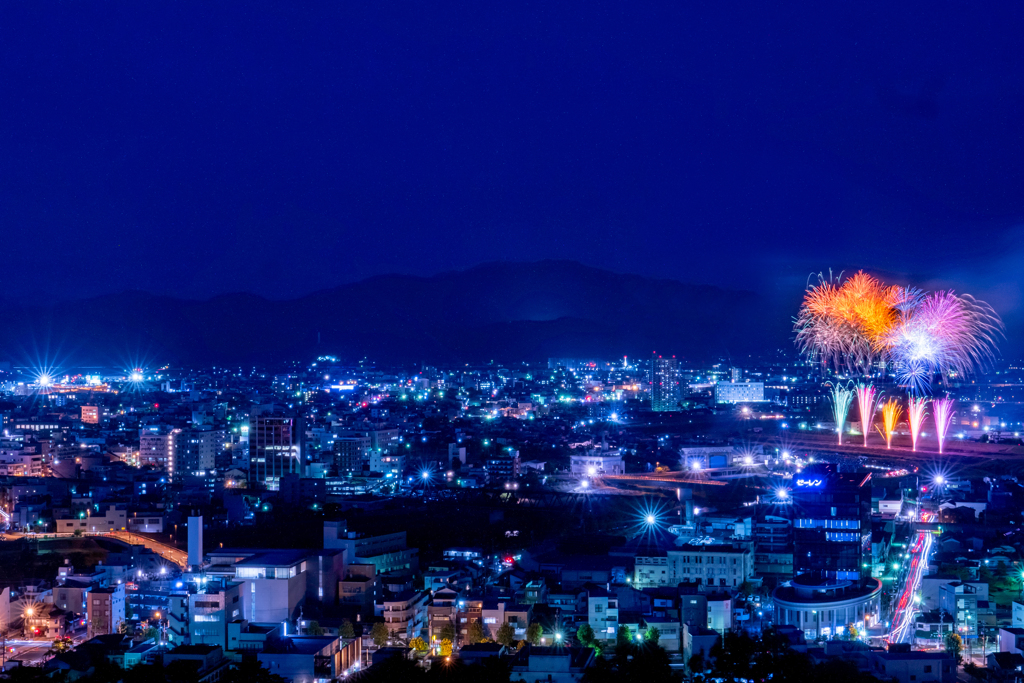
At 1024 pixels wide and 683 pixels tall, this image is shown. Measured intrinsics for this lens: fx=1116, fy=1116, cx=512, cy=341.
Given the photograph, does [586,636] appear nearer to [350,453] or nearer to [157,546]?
[157,546]

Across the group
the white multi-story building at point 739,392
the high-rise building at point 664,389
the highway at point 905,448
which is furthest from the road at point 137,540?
the white multi-story building at point 739,392

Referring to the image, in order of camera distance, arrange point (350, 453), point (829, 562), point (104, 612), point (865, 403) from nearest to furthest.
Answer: point (104, 612)
point (829, 562)
point (350, 453)
point (865, 403)

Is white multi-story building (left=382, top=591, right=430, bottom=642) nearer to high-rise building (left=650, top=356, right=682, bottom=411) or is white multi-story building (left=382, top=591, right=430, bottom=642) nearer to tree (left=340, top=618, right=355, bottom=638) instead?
tree (left=340, top=618, right=355, bottom=638)

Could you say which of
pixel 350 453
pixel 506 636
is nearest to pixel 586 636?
pixel 506 636

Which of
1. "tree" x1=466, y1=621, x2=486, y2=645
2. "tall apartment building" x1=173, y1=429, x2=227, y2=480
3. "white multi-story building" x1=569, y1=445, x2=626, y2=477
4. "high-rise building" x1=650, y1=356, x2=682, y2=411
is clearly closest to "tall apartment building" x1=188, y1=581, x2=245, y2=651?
"tree" x1=466, y1=621, x2=486, y2=645

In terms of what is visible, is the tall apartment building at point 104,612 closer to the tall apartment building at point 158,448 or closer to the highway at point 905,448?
the tall apartment building at point 158,448

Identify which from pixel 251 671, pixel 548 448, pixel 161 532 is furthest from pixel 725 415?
pixel 251 671
